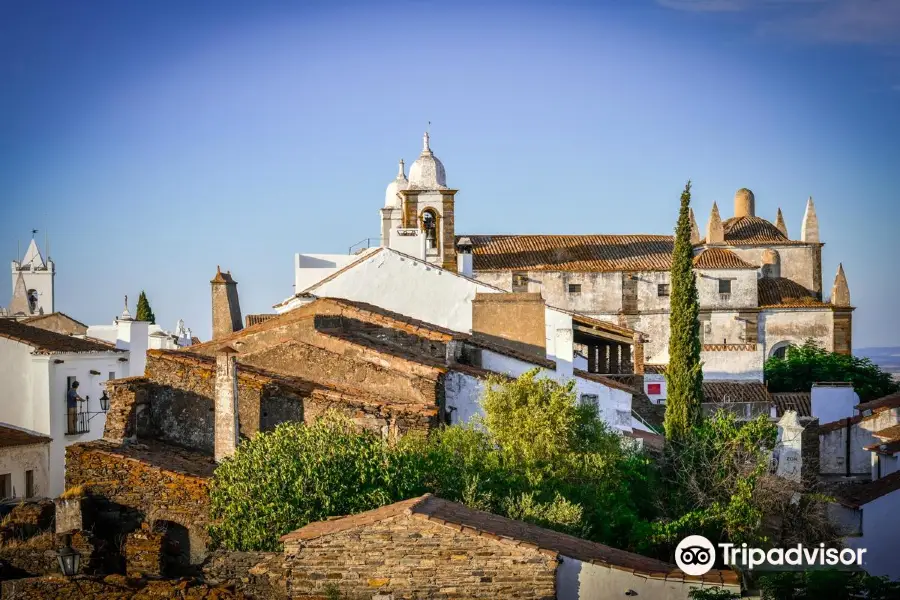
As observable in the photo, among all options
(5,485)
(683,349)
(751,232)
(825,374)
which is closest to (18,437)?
(5,485)

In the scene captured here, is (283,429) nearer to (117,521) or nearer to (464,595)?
(117,521)

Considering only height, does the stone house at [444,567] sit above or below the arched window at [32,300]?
below

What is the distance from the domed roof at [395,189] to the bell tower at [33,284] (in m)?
19.5

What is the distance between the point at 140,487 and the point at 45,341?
48.3 ft

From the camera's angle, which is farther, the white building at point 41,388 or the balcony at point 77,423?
the balcony at point 77,423

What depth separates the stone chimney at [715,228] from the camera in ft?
267

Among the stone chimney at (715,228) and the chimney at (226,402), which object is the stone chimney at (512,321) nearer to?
the chimney at (226,402)

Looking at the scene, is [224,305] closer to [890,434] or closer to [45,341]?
[45,341]

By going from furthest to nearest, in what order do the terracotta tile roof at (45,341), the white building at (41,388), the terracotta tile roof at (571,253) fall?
1. the terracotta tile roof at (571,253)
2. the terracotta tile roof at (45,341)
3. the white building at (41,388)

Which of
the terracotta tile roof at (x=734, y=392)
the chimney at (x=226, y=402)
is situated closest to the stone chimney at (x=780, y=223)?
the terracotta tile roof at (x=734, y=392)

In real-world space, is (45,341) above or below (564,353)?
above

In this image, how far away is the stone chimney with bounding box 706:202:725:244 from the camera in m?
81.2

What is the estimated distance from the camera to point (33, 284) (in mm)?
79625

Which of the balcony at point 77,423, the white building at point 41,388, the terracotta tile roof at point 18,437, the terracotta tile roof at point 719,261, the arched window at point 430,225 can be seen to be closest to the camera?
the terracotta tile roof at point 18,437
